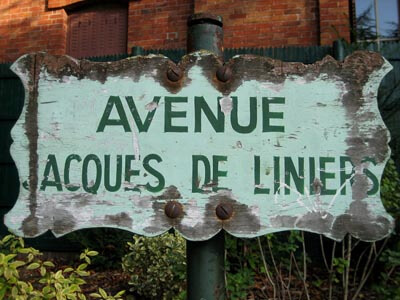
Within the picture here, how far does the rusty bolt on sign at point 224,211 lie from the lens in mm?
1542

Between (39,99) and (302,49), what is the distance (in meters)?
3.96

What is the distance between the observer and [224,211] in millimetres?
1541

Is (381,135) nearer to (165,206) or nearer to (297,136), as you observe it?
(297,136)

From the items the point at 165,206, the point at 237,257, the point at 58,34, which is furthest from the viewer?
the point at 58,34

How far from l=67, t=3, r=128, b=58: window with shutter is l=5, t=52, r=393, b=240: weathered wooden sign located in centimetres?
552

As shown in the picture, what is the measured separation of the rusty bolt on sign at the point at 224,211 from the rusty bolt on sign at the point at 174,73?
0.48 meters

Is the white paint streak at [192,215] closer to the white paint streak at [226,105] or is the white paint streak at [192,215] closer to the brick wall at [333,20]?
the white paint streak at [226,105]

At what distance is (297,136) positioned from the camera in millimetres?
1575

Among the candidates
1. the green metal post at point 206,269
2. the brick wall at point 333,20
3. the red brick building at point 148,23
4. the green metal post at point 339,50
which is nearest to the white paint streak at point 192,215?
the green metal post at point 206,269

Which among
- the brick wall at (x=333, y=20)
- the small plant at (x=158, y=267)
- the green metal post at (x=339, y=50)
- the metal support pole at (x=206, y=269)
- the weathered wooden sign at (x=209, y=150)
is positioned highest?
the brick wall at (x=333, y=20)

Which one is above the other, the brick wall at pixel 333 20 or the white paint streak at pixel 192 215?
the brick wall at pixel 333 20

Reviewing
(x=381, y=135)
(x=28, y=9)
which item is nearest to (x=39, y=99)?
(x=381, y=135)

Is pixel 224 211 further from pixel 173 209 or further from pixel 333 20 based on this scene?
pixel 333 20

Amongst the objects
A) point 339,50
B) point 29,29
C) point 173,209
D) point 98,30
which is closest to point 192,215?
point 173,209
